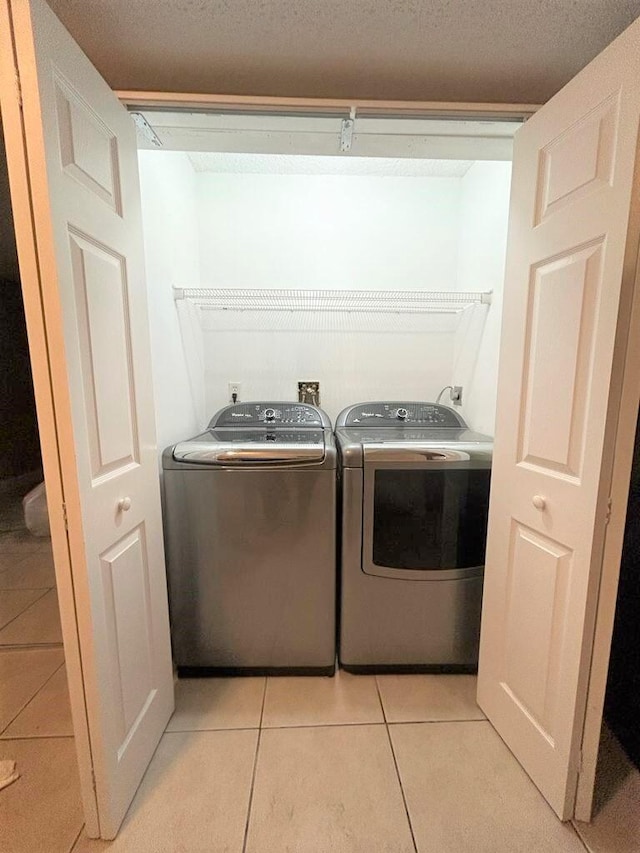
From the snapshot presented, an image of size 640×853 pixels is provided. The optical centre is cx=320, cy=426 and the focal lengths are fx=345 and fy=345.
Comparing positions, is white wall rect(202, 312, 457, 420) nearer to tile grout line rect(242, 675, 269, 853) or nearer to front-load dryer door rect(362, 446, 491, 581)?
front-load dryer door rect(362, 446, 491, 581)

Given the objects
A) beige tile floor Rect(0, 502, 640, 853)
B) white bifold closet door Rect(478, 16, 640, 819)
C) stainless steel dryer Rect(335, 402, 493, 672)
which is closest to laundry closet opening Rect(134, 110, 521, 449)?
stainless steel dryer Rect(335, 402, 493, 672)

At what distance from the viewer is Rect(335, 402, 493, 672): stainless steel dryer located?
1.36 meters

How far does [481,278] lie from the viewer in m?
1.82

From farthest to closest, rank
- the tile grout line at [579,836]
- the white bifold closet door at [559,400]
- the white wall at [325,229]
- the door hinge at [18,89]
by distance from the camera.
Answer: the white wall at [325,229], the tile grout line at [579,836], the white bifold closet door at [559,400], the door hinge at [18,89]

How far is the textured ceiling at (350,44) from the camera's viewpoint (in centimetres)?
86

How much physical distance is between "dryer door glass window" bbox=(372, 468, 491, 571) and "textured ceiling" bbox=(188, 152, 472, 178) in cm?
167

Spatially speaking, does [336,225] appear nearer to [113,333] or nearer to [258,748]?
[113,333]

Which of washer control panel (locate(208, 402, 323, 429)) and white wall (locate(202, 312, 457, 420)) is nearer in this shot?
washer control panel (locate(208, 402, 323, 429))

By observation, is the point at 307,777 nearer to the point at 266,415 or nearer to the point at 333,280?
the point at 266,415

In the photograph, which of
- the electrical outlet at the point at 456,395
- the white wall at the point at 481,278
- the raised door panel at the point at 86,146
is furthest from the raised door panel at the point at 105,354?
the electrical outlet at the point at 456,395

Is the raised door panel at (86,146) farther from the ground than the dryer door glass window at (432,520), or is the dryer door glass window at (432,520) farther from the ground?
the raised door panel at (86,146)

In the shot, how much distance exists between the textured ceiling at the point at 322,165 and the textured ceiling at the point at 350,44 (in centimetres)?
79

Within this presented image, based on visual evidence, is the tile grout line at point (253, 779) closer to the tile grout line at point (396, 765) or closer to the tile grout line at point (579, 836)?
the tile grout line at point (396, 765)

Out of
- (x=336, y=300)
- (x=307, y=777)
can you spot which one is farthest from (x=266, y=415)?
(x=307, y=777)
